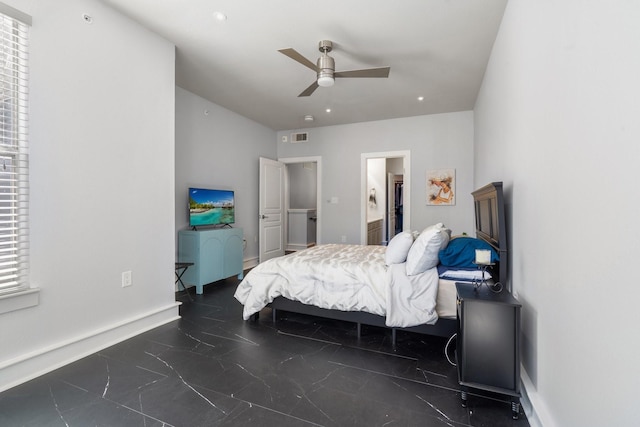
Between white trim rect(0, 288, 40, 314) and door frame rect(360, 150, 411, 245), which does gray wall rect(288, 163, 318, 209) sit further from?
white trim rect(0, 288, 40, 314)

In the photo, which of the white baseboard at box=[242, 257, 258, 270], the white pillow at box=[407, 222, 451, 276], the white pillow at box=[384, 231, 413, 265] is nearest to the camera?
the white pillow at box=[407, 222, 451, 276]

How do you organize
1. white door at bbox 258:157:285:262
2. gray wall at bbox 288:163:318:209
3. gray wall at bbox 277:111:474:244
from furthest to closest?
gray wall at bbox 288:163:318:209, white door at bbox 258:157:285:262, gray wall at bbox 277:111:474:244

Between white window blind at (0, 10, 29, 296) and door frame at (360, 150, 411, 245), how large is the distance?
183 inches

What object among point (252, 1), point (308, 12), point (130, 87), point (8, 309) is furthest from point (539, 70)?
point (8, 309)

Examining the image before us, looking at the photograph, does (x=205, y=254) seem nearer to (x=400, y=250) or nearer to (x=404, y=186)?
(x=400, y=250)

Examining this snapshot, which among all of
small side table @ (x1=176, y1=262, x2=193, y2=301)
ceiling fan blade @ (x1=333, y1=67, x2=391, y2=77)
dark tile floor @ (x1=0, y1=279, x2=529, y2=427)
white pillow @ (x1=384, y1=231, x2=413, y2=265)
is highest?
ceiling fan blade @ (x1=333, y1=67, x2=391, y2=77)

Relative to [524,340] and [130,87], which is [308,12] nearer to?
[130,87]

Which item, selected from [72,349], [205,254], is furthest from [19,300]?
[205,254]

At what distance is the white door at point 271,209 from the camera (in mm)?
5637

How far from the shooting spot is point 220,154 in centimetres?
483

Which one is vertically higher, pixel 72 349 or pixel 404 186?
pixel 404 186

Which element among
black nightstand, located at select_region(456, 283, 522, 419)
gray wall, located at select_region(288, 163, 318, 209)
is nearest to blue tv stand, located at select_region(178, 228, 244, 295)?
black nightstand, located at select_region(456, 283, 522, 419)

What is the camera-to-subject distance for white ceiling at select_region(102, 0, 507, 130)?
247 centimetres

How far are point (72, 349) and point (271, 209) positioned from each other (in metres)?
3.91
